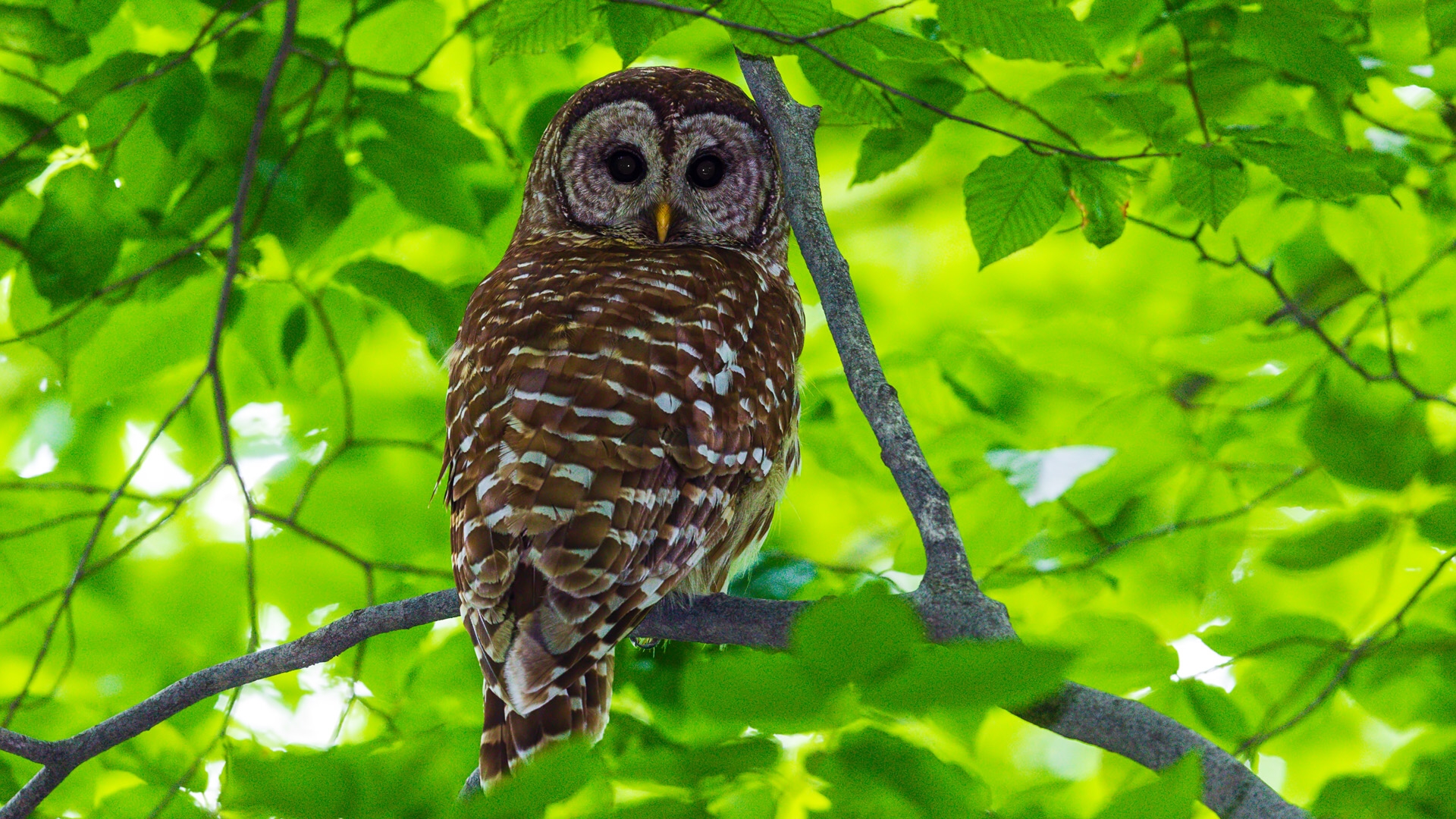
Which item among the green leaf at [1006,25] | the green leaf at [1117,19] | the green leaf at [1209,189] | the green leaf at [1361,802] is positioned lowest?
the green leaf at [1361,802]

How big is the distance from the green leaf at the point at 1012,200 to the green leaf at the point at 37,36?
2138 mm

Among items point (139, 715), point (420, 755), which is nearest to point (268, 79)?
point (139, 715)

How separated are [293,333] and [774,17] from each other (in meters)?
1.68

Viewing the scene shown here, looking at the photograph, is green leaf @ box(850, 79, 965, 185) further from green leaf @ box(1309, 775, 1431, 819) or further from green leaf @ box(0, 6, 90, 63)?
green leaf @ box(0, 6, 90, 63)

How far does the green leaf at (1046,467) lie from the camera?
211cm

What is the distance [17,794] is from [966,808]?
5.16 feet

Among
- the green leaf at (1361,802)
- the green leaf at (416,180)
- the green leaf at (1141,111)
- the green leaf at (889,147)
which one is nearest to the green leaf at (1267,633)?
the green leaf at (1361,802)

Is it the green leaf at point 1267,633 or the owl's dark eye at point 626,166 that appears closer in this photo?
the green leaf at point 1267,633

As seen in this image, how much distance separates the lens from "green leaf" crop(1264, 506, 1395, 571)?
2189mm

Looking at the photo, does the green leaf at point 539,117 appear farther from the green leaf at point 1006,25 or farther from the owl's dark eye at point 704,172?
the green leaf at point 1006,25

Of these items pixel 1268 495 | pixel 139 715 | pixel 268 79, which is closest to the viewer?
pixel 139 715

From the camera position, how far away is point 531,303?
7.45 feet

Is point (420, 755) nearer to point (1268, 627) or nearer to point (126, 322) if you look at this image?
point (1268, 627)

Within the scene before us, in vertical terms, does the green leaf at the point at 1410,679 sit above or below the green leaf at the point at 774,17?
below
